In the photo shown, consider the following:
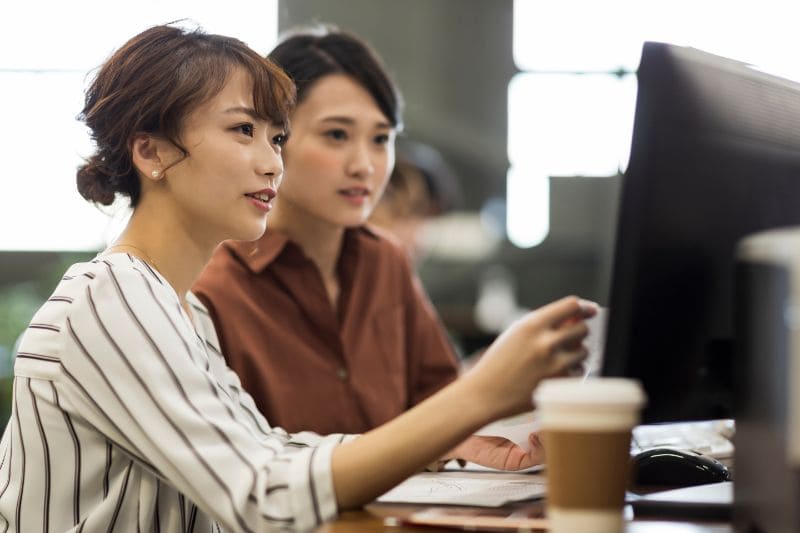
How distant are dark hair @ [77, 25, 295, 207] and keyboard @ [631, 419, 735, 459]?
0.69 metres

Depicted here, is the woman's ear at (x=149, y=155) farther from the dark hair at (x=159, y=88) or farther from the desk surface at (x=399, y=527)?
the desk surface at (x=399, y=527)

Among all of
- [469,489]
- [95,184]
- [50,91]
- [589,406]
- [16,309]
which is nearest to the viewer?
[589,406]

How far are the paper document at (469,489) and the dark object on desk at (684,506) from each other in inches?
4.4

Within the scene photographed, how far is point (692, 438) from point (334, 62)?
91 cm

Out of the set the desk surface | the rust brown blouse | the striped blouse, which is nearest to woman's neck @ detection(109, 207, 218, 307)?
the striped blouse

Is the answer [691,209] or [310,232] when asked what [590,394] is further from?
[310,232]

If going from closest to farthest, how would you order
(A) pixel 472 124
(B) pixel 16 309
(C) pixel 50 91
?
1. (B) pixel 16 309
2. (C) pixel 50 91
3. (A) pixel 472 124

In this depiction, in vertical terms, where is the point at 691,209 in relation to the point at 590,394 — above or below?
above

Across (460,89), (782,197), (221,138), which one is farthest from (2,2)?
(782,197)

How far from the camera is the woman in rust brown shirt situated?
1686mm

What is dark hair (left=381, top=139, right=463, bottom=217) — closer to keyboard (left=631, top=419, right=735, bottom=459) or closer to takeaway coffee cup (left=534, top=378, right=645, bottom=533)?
keyboard (left=631, top=419, right=735, bottom=459)

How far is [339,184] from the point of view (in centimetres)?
180

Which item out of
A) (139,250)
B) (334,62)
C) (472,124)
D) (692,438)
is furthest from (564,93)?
(139,250)

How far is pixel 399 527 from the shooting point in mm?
911
